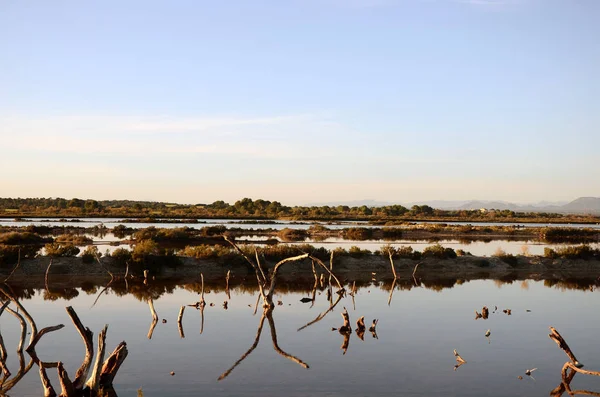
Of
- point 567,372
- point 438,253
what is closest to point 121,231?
point 438,253

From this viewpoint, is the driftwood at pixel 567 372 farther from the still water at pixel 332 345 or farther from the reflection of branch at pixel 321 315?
the reflection of branch at pixel 321 315

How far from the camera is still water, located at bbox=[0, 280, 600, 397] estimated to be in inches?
583

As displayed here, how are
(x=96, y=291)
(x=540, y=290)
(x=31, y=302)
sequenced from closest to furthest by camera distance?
(x=31, y=302)
(x=96, y=291)
(x=540, y=290)

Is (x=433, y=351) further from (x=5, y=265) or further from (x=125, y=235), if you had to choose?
(x=125, y=235)

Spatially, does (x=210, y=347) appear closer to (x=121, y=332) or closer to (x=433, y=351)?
(x=121, y=332)

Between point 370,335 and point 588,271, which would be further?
point 588,271

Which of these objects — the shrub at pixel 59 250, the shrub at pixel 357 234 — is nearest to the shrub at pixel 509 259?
the shrub at pixel 357 234

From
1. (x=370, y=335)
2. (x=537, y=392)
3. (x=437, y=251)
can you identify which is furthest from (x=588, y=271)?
(x=537, y=392)

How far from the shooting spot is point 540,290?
31.3m

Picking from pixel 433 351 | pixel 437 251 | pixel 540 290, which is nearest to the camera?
pixel 433 351

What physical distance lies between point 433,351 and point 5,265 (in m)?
23.1

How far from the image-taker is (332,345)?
18859 millimetres

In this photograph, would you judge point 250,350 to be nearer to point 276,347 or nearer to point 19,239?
point 276,347

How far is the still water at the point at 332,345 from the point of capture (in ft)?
48.6
